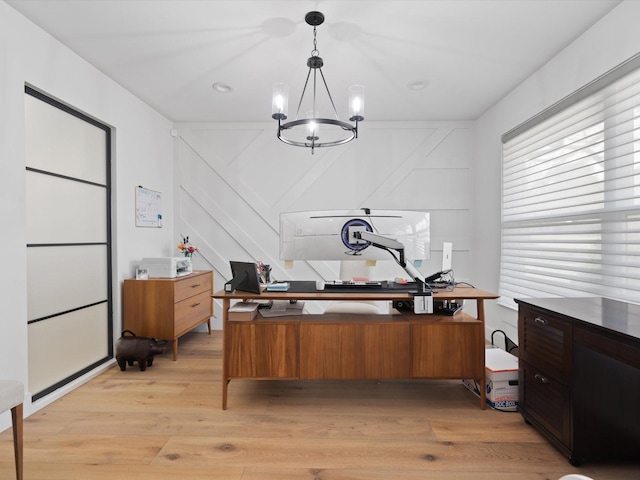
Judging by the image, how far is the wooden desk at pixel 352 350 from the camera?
2.32 metres

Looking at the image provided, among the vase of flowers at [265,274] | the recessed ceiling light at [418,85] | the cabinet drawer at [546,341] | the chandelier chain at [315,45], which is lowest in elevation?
the cabinet drawer at [546,341]

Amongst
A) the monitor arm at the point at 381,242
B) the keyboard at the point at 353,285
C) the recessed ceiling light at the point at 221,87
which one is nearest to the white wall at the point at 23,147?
the recessed ceiling light at the point at 221,87

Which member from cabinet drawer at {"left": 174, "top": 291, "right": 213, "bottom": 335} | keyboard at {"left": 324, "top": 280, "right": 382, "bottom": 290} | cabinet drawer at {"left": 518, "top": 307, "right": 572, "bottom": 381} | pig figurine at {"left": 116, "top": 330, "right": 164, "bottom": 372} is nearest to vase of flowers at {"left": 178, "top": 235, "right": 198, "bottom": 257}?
cabinet drawer at {"left": 174, "top": 291, "right": 213, "bottom": 335}

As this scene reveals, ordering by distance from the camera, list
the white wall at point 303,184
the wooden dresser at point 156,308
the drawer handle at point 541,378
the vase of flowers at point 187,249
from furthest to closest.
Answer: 1. the white wall at point 303,184
2. the vase of flowers at point 187,249
3. the wooden dresser at point 156,308
4. the drawer handle at point 541,378

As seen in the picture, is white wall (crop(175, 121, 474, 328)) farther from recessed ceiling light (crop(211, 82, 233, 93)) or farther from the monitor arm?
the monitor arm

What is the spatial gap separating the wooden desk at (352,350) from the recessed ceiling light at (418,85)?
2068mm

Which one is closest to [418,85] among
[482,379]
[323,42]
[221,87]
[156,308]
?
[323,42]

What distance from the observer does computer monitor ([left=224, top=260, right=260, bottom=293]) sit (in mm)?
2318

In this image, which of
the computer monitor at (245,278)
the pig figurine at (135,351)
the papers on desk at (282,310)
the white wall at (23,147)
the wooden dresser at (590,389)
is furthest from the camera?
the pig figurine at (135,351)

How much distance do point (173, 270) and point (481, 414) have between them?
2.88 m

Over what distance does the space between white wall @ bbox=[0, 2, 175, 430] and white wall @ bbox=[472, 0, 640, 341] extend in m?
3.78

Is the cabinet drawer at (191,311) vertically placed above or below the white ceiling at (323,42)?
below

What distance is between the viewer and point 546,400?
76.0 inches

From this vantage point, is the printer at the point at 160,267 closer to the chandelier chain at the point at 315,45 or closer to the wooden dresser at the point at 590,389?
the chandelier chain at the point at 315,45
